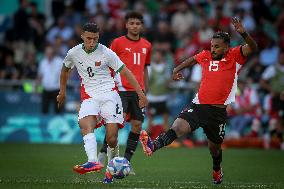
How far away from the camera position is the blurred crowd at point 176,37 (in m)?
22.9

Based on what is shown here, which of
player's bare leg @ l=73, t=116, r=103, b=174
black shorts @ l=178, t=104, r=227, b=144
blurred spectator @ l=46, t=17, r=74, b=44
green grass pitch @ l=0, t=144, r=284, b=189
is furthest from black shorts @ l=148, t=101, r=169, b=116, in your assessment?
player's bare leg @ l=73, t=116, r=103, b=174

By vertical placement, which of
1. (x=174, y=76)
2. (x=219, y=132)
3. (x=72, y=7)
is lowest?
(x=219, y=132)

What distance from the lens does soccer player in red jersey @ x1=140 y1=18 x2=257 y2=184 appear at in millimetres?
12734

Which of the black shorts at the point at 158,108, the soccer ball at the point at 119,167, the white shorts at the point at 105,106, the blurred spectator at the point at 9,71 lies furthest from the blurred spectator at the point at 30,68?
the soccer ball at the point at 119,167

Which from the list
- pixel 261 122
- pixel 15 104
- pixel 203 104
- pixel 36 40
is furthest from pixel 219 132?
pixel 36 40

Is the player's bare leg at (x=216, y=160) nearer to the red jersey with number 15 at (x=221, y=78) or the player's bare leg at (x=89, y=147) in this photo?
the red jersey with number 15 at (x=221, y=78)

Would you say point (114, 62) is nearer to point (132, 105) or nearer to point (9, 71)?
point (132, 105)

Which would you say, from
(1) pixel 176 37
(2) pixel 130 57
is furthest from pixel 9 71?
(2) pixel 130 57

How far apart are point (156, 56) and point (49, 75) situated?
309 centimetres

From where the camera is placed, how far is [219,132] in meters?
12.8

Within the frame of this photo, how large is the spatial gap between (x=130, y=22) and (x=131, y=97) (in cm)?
129

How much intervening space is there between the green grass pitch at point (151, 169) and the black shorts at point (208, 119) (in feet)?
2.47

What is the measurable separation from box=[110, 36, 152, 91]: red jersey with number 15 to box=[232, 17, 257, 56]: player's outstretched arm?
240cm

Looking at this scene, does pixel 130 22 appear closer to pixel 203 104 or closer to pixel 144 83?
pixel 144 83
